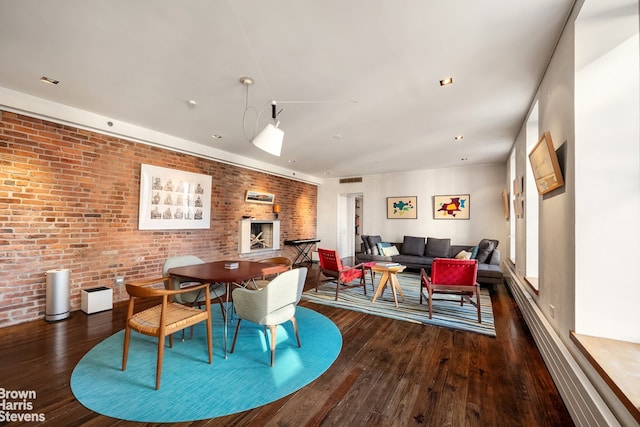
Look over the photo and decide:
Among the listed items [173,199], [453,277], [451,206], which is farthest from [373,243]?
[173,199]

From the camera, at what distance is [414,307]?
3.92 meters

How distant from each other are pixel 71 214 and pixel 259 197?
3.43 meters

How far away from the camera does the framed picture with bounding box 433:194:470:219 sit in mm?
6789

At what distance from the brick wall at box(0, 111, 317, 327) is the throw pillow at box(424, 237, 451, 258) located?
5.32 meters

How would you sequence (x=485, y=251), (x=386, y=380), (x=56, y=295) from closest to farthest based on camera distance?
(x=386, y=380) < (x=56, y=295) < (x=485, y=251)

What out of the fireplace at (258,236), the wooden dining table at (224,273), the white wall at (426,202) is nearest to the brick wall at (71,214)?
the fireplace at (258,236)

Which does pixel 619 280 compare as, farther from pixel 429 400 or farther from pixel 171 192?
pixel 171 192

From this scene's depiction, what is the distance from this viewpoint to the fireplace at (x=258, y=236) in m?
5.87

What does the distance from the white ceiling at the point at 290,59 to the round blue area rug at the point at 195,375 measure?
2.67 m

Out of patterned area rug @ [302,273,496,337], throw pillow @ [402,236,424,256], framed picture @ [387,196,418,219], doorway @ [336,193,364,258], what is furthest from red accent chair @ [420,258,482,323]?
doorway @ [336,193,364,258]

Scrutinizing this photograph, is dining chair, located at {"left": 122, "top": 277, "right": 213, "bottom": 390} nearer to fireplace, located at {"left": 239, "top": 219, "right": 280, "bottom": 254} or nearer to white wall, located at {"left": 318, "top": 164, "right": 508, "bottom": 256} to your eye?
fireplace, located at {"left": 239, "top": 219, "right": 280, "bottom": 254}

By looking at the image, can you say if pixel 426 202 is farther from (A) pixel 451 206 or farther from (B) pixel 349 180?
(B) pixel 349 180

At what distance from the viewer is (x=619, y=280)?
5.35 feet

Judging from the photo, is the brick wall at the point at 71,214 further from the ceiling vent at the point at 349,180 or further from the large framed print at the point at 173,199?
the ceiling vent at the point at 349,180
